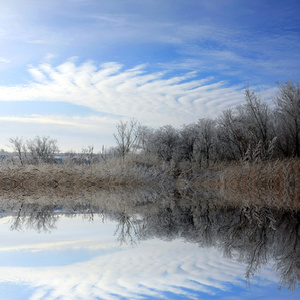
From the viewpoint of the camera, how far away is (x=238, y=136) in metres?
27.8

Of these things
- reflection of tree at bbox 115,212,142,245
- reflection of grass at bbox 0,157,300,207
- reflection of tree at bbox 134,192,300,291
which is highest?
reflection of grass at bbox 0,157,300,207

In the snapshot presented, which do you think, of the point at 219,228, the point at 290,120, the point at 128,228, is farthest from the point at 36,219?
the point at 290,120

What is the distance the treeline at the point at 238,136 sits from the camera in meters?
23.3

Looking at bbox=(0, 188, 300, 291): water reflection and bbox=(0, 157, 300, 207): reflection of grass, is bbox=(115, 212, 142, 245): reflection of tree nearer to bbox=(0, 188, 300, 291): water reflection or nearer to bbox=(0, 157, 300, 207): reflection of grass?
bbox=(0, 188, 300, 291): water reflection

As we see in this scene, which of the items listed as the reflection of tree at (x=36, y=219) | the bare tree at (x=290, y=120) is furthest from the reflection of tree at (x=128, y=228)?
the bare tree at (x=290, y=120)

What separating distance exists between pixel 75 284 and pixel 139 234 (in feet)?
7.17

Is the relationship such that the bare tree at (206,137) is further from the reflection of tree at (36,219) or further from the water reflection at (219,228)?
the reflection of tree at (36,219)

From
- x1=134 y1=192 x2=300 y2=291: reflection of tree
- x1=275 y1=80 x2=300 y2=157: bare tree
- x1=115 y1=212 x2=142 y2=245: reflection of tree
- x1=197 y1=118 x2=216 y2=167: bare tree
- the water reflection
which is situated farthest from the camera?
x1=197 y1=118 x2=216 y2=167: bare tree

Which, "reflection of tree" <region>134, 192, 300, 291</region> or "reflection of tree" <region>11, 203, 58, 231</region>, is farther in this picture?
"reflection of tree" <region>11, 203, 58, 231</region>

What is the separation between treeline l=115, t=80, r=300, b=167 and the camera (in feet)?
76.4

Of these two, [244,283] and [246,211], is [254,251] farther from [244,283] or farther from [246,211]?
[246,211]

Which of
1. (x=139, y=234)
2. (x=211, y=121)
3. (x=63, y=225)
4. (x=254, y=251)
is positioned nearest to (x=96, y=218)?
(x=63, y=225)

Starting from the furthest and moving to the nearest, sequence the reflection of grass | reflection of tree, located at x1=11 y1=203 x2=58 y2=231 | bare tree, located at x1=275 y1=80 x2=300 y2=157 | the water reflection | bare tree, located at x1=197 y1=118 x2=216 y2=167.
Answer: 1. bare tree, located at x1=197 y1=118 x2=216 y2=167
2. bare tree, located at x1=275 y1=80 x2=300 y2=157
3. the reflection of grass
4. reflection of tree, located at x1=11 y1=203 x2=58 y2=231
5. the water reflection

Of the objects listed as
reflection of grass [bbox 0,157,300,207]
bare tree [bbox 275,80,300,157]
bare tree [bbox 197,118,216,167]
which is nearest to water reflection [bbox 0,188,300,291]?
reflection of grass [bbox 0,157,300,207]
